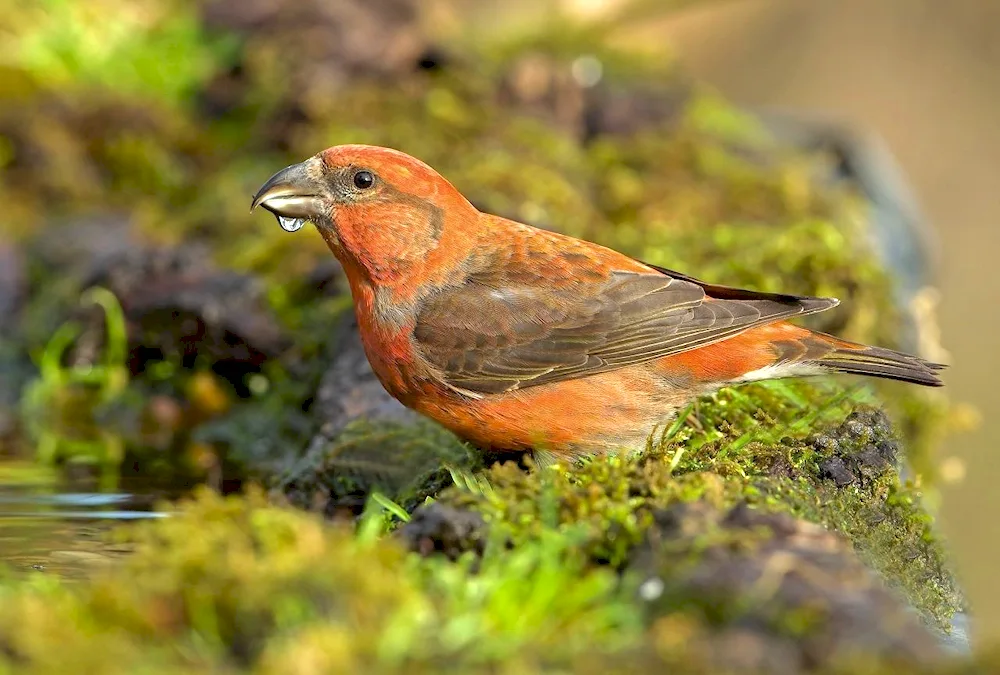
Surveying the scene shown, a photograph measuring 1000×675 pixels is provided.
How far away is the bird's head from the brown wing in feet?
0.75

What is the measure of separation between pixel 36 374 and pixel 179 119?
9.37ft

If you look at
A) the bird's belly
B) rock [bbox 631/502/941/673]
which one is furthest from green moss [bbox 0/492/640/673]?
the bird's belly

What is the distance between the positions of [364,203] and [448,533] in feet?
6.20

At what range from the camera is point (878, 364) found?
4.62m

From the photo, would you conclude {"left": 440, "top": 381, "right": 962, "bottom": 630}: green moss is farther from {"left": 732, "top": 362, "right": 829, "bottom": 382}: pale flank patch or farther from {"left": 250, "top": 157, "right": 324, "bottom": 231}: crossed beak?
{"left": 250, "top": 157, "right": 324, "bottom": 231}: crossed beak

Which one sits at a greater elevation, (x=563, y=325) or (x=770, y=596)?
(x=563, y=325)

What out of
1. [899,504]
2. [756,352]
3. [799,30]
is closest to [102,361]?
[756,352]

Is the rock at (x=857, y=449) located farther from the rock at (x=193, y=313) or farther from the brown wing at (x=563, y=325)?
the rock at (x=193, y=313)

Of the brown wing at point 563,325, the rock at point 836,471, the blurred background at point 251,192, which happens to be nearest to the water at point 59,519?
the blurred background at point 251,192

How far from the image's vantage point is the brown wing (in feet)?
15.0

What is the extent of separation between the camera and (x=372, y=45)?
970 centimetres

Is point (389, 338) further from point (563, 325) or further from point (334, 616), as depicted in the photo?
point (334, 616)

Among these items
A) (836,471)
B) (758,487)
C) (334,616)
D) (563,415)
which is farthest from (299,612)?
(563,415)

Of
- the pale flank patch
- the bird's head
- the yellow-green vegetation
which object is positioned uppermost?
the bird's head
